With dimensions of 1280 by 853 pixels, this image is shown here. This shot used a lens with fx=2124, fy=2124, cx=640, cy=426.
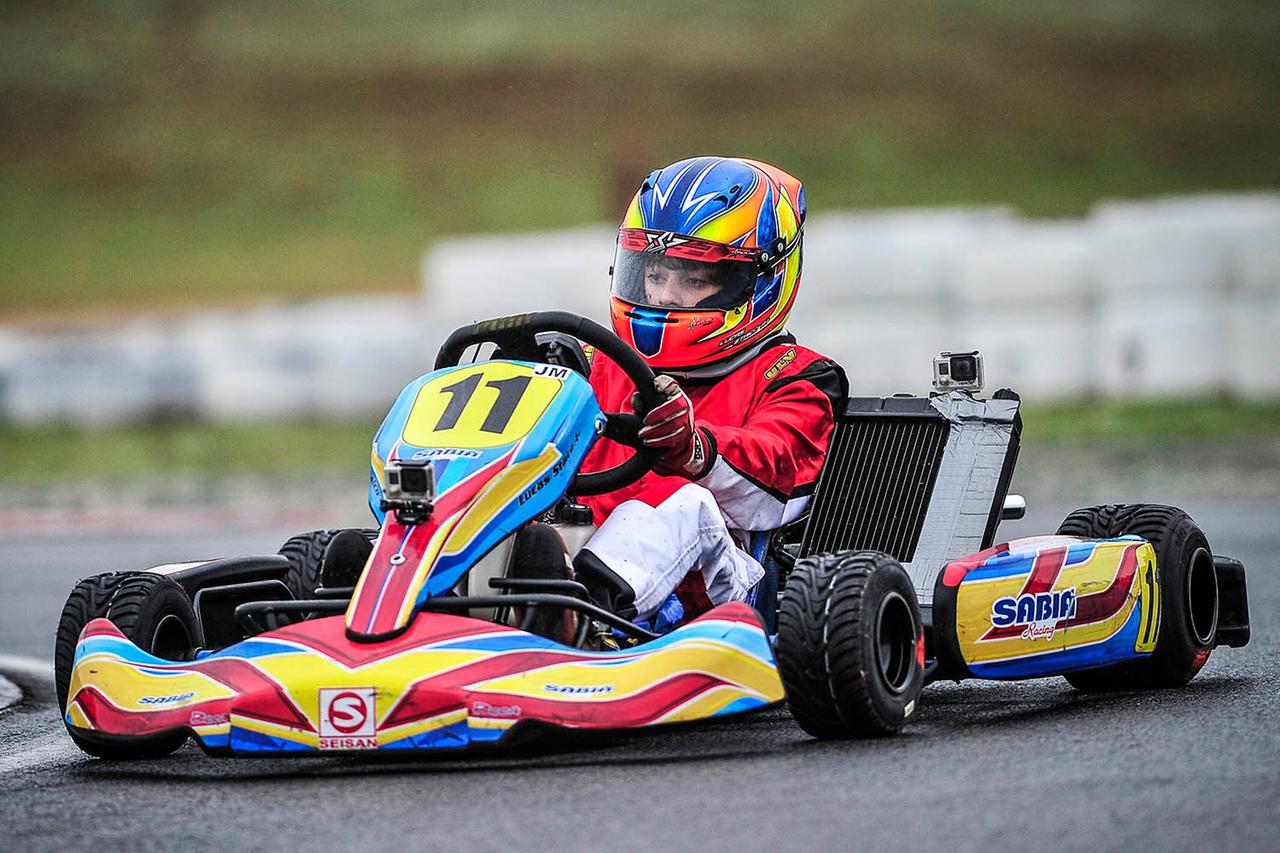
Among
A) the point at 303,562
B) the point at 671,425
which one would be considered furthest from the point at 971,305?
the point at 671,425

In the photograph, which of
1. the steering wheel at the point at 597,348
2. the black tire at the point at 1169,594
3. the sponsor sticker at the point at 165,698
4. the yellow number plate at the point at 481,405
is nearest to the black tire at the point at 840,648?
the steering wheel at the point at 597,348

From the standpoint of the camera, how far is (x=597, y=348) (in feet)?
16.9

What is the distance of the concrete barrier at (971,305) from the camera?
14.2 m

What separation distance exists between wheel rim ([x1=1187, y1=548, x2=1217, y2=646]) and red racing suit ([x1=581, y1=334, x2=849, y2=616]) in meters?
1.12

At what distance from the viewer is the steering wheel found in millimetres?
5129

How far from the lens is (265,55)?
1174 inches

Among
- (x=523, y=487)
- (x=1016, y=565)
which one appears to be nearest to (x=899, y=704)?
(x=1016, y=565)

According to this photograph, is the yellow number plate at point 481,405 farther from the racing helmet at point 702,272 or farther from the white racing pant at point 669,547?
the racing helmet at point 702,272

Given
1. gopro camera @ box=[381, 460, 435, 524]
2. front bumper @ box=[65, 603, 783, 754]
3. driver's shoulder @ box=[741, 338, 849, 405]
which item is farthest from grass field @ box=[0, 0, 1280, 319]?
front bumper @ box=[65, 603, 783, 754]

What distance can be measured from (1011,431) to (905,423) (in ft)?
1.09

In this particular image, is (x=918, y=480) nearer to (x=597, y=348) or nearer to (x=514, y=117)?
(x=597, y=348)

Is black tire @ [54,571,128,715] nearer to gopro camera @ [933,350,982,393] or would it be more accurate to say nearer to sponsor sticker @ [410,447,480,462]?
sponsor sticker @ [410,447,480,462]

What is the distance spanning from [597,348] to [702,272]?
88 cm

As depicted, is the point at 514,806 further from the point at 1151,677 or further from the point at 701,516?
the point at 1151,677
